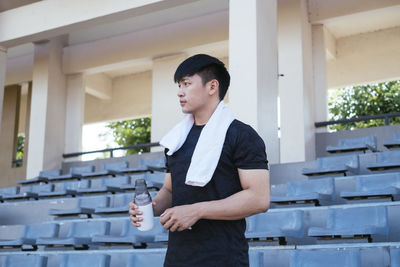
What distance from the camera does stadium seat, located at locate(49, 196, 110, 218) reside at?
594cm

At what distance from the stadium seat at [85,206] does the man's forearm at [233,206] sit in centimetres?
450

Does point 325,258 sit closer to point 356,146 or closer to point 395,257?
point 395,257

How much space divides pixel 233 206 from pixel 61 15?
758cm

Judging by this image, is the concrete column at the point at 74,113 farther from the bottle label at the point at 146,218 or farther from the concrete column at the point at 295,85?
the bottle label at the point at 146,218

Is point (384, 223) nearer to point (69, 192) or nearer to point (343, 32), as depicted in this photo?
point (69, 192)

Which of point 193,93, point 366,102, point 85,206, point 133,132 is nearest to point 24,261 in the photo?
point 85,206

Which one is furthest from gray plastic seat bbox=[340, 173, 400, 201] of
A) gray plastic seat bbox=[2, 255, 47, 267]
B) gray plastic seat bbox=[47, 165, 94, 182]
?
gray plastic seat bbox=[47, 165, 94, 182]

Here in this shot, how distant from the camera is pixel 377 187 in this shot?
4.57 metres

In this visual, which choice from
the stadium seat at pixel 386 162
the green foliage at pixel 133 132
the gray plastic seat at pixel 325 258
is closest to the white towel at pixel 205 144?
the gray plastic seat at pixel 325 258

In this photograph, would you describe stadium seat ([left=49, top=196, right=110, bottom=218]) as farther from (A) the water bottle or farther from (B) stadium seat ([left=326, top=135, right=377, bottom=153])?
(A) the water bottle

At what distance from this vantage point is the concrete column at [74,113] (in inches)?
434

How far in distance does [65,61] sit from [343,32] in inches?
212

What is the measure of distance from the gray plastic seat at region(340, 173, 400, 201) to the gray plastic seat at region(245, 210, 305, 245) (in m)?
0.63

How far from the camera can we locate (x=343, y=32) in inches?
431
